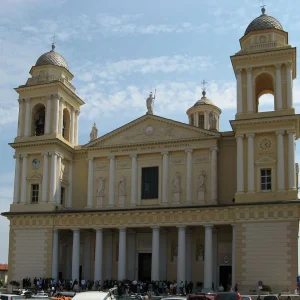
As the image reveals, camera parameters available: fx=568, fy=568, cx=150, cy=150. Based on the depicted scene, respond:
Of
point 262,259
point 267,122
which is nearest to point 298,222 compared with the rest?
point 262,259

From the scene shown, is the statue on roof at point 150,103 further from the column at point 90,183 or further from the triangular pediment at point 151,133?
the column at point 90,183

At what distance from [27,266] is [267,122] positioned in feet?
73.6

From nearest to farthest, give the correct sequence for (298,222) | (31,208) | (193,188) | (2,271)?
(298,222) < (193,188) < (31,208) < (2,271)

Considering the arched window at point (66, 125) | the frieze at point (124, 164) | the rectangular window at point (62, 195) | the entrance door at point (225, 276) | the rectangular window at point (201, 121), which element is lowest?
the entrance door at point (225, 276)

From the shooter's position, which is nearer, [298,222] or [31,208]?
[298,222]

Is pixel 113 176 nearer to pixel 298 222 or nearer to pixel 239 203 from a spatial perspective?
pixel 239 203

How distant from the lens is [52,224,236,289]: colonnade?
41188mm

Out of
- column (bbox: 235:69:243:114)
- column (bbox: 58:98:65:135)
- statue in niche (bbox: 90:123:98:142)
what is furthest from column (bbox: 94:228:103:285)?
column (bbox: 235:69:243:114)

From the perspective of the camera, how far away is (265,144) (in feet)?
135

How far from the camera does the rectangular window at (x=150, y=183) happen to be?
4581 centimetres

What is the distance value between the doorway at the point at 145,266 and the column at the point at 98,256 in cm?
334

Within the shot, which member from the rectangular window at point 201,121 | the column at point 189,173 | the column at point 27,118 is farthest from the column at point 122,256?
the rectangular window at point 201,121

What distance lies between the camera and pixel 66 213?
46.1m

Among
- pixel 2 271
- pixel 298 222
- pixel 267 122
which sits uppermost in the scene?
pixel 267 122
